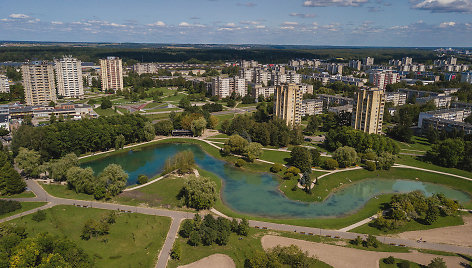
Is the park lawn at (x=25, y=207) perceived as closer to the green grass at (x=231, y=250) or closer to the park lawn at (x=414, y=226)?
the green grass at (x=231, y=250)

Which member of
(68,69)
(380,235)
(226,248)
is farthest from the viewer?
(68,69)

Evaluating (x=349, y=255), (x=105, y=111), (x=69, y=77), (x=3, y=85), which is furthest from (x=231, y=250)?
(x=3, y=85)

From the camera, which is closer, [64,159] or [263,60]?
[64,159]

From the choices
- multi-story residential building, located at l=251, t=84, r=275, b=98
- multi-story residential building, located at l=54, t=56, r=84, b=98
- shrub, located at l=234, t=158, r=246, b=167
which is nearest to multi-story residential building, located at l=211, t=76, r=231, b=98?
multi-story residential building, located at l=251, t=84, r=275, b=98

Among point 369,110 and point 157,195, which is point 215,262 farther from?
point 369,110

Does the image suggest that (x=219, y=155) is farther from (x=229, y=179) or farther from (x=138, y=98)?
(x=138, y=98)

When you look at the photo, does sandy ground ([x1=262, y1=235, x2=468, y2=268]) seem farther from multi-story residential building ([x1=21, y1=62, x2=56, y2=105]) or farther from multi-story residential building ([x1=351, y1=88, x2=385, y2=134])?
multi-story residential building ([x1=21, y1=62, x2=56, y2=105])

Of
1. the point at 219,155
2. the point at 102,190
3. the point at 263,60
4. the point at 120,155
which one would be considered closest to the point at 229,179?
the point at 219,155
